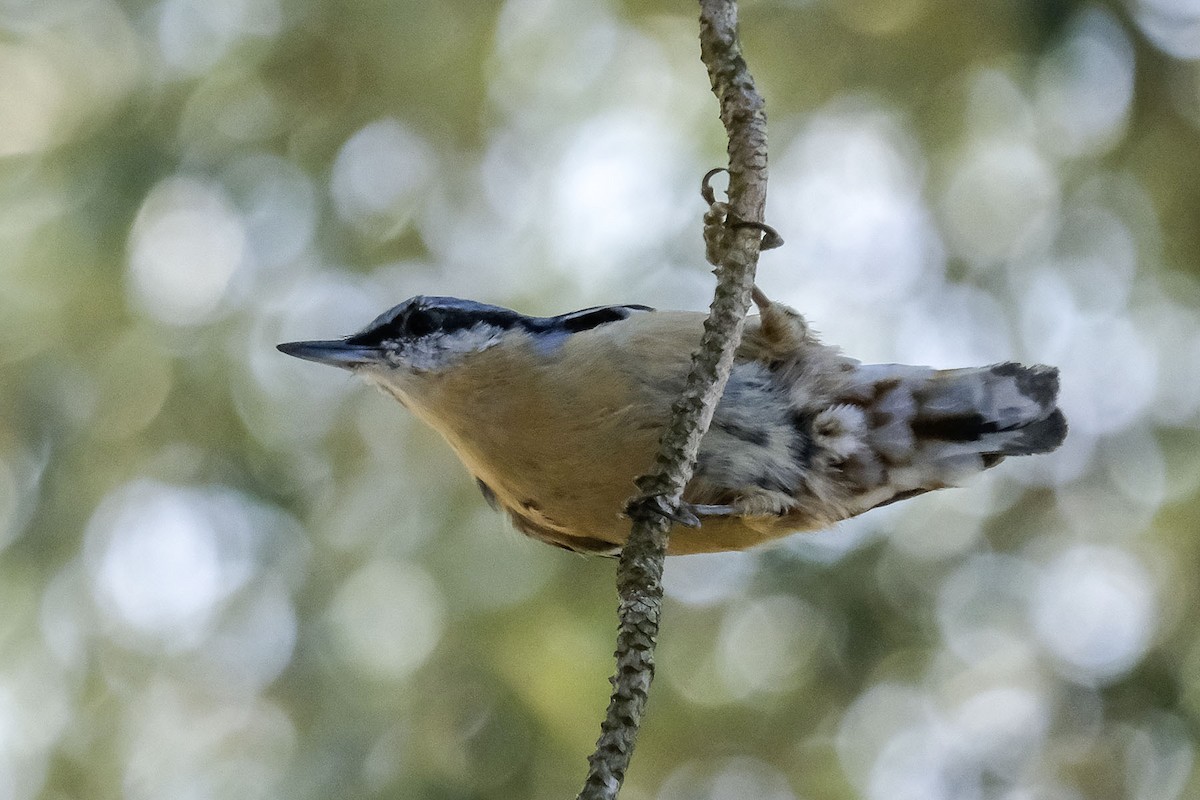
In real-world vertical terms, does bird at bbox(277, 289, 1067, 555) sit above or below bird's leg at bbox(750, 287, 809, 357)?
below

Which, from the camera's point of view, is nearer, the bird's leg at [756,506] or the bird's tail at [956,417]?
the bird's leg at [756,506]

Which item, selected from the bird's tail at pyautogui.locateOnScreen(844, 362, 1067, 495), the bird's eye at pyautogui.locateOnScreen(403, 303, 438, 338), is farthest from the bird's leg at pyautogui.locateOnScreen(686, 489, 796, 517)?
the bird's eye at pyautogui.locateOnScreen(403, 303, 438, 338)

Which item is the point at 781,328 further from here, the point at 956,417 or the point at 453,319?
the point at 453,319

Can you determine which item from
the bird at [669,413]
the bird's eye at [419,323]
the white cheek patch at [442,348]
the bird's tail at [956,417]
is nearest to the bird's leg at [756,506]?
the bird at [669,413]

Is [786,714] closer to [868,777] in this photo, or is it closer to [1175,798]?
[868,777]

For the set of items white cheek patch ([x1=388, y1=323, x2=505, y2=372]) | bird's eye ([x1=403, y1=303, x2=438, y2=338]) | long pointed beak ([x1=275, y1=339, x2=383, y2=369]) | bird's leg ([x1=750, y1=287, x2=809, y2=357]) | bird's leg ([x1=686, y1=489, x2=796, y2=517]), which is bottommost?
bird's leg ([x1=686, y1=489, x2=796, y2=517])

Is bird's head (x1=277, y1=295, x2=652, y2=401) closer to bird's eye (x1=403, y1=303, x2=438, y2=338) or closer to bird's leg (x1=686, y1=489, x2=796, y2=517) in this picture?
bird's eye (x1=403, y1=303, x2=438, y2=338)

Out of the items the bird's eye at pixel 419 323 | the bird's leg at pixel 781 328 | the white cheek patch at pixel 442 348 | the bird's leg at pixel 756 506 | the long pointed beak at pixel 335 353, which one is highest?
the bird's leg at pixel 781 328

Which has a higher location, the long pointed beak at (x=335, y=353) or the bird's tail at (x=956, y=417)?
the bird's tail at (x=956, y=417)

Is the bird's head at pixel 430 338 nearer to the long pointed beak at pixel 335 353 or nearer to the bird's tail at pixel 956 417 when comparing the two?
the long pointed beak at pixel 335 353
